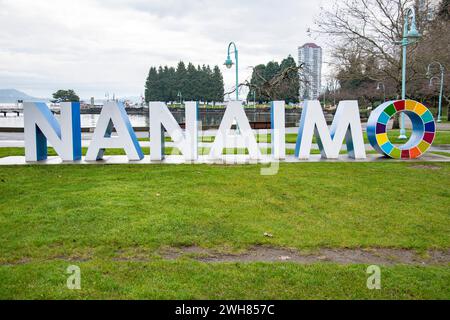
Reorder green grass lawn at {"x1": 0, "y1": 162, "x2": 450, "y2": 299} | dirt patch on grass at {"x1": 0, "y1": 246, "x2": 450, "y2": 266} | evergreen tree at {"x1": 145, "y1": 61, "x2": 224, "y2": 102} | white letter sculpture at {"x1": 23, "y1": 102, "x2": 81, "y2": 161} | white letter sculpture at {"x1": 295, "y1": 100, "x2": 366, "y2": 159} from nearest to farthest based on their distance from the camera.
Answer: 1. green grass lawn at {"x1": 0, "y1": 162, "x2": 450, "y2": 299}
2. dirt patch on grass at {"x1": 0, "y1": 246, "x2": 450, "y2": 266}
3. white letter sculpture at {"x1": 23, "y1": 102, "x2": 81, "y2": 161}
4. white letter sculpture at {"x1": 295, "y1": 100, "x2": 366, "y2": 159}
5. evergreen tree at {"x1": 145, "y1": 61, "x2": 224, "y2": 102}

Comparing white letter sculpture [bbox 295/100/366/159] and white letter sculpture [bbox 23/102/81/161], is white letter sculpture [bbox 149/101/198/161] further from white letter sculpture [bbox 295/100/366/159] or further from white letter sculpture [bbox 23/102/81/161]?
white letter sculpture [bbox 295/100/366/159]

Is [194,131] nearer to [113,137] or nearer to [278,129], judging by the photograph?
[113,137]

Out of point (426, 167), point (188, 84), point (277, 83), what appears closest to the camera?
point (426, 167)

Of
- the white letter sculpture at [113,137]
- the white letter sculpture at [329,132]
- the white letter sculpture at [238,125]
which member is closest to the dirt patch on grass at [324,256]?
the white letter sculpture at [238,125]

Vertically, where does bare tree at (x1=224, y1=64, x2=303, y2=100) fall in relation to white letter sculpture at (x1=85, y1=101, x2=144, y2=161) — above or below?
above

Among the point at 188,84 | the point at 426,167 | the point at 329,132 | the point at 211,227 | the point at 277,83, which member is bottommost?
the point at 211,227

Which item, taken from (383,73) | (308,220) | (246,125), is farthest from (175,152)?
(383,73)

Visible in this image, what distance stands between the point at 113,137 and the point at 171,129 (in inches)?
74.3

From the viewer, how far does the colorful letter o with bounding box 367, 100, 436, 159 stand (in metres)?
13.6

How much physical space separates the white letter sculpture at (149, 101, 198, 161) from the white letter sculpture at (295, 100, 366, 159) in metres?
3.63

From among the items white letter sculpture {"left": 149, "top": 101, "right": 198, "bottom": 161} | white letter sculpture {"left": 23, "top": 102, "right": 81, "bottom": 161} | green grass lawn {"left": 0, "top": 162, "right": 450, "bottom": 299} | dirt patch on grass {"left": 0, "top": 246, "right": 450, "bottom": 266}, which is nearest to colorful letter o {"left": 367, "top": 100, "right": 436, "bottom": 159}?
green grass lawn {"left": 0, "top": 162, "right": 450, "bottom": 299}

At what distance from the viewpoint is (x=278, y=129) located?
533 inches

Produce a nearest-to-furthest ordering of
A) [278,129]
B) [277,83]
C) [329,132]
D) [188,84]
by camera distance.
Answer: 1. [278,129]
2. [329,132]
3. [277,83]
4. [188,84]

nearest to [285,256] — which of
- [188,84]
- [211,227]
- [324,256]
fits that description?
[324,256]
